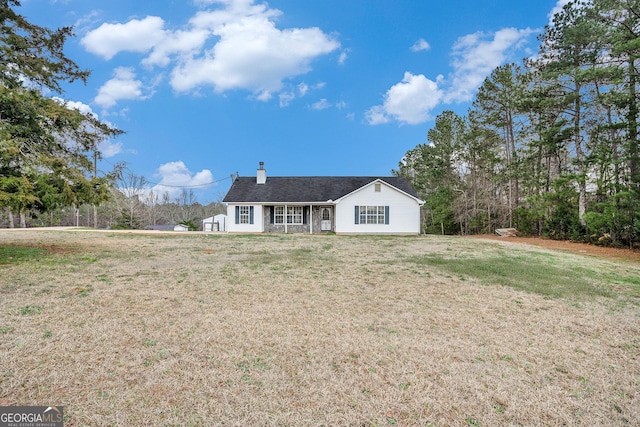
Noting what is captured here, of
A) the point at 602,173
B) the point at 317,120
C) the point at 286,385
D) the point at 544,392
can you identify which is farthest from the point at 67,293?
the point at 317,120

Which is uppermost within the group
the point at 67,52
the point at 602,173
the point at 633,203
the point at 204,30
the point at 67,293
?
the point at 204,30

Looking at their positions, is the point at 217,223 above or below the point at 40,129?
below

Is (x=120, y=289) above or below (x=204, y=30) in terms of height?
below

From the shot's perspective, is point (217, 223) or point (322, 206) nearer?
point (322, 206)

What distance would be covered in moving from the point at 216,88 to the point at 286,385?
65.1 feet

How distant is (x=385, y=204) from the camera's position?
2194 cm

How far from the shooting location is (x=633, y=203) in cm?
1335

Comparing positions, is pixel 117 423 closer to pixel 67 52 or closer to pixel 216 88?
pixel 67 52

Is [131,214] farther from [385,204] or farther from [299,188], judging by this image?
[385,204]

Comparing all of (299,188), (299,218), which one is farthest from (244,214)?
(299,188)

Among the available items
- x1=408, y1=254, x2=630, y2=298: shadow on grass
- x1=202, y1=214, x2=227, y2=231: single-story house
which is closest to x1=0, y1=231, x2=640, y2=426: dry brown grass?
x1=408, y1=254, x2=630, y2=298: shadow on grass

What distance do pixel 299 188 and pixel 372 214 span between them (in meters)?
6.13

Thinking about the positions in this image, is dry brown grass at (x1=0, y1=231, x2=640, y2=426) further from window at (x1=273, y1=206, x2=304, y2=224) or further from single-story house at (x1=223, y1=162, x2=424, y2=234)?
window at (x1=273, y1=206, x2=304, y2=224)

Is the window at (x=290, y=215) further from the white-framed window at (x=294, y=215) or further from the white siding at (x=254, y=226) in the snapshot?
the white siding at (x=254, y=226)
